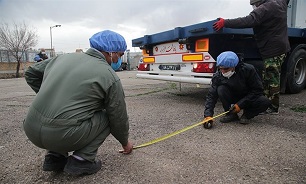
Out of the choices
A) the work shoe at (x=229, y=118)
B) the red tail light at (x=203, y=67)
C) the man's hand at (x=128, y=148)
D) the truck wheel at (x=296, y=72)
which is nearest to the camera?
the man's hand at (x=128, y=148)

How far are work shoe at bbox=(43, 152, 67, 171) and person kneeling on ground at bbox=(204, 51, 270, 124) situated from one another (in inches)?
73.6

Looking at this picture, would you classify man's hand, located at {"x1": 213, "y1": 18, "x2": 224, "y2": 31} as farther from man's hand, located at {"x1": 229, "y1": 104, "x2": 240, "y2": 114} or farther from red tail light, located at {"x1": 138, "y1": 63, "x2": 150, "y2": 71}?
red tail light, located at {"x1": 138, "y1": 63, "x2": 150, "y2": 71}

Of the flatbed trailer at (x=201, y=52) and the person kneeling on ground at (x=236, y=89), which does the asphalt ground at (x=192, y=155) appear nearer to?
the person kneeling on ground at (x=236, y=89)

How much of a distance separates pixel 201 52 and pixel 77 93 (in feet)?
9.71

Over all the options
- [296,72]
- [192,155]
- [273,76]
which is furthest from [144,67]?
[192,155]

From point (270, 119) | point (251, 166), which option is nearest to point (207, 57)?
point (270, 119)

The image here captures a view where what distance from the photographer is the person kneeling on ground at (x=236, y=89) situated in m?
3.22

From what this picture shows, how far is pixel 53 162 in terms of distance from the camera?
2.06m

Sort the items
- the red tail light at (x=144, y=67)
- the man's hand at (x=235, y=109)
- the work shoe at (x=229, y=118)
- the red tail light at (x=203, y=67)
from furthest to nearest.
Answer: the red tail light at (x=144, y=67) < the red tail light at (x=203, y=67) < the work shoe at (x=229, y=118) < the man's hand at (x=235, y=109)

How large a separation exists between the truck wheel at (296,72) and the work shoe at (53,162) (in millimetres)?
4522

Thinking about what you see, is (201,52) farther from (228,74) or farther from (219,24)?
(228,74)

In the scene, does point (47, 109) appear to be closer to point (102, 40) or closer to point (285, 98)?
point (102, 40)

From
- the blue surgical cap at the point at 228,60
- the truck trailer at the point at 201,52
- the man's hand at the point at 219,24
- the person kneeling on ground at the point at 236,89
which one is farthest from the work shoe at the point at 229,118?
the man's hand at the point at 219,24

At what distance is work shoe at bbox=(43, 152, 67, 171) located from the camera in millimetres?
2037
